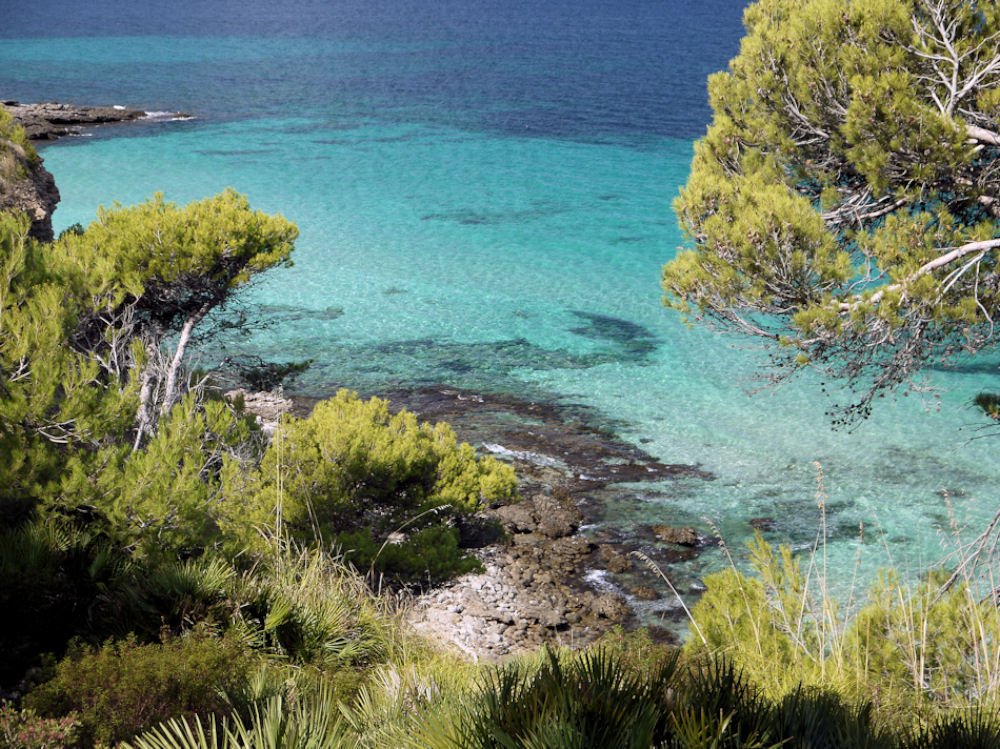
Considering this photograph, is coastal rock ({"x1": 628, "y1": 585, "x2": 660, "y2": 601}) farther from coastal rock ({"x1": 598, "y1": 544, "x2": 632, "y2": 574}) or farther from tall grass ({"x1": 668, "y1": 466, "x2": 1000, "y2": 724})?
tall grass ({"x1": 668, "y1": 466, "x2": 1000, "y2": 724})

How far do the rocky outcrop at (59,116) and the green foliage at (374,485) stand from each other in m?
29.8

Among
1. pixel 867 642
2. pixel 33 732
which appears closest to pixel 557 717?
pixel 33 732

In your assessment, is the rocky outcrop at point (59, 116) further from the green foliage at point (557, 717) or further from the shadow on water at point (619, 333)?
the green foliage at point (557, 717)

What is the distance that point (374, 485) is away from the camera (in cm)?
863

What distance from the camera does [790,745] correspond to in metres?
2.90

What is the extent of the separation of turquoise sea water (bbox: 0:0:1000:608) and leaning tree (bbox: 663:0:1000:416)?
66.8 inches

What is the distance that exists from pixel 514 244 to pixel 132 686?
69.8 ft

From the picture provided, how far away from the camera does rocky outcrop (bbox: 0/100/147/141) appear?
107ft

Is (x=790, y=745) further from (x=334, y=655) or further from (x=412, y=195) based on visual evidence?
(x=412, y=195)

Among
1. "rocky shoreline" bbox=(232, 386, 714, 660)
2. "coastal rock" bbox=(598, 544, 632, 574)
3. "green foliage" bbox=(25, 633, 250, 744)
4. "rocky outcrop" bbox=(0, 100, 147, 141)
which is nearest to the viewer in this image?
"green foliage" bbox=(25, 633, 250, 744)

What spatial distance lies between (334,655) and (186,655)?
1.25 metres

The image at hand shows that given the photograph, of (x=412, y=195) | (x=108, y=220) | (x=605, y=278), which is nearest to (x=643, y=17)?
(x=412, y=195)

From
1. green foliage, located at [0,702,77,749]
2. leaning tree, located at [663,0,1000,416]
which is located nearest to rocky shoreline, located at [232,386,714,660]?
leaning tree, located at [663,0,1000,416]

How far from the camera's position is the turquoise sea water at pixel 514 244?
39.7 ft
